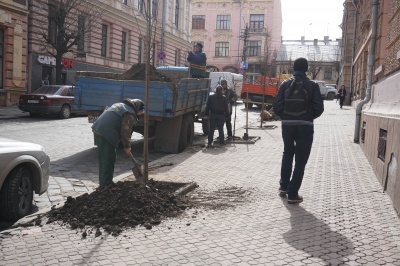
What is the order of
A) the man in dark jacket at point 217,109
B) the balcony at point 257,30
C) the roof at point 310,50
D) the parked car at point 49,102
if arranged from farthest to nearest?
1. the roof at point 310,50
2. the balcony at point 257,30
3. the parked car at point 49,102
4. the man in dark jacket at point 217,109

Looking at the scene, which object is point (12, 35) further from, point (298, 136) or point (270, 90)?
point (298, 136)

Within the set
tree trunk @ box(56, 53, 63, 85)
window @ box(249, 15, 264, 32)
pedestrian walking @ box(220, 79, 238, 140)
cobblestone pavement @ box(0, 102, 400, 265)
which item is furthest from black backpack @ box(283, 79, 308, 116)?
window @ box(249, 15, 264, 32)

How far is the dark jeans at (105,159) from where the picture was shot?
19.7 ft

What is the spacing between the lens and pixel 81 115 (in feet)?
71.2

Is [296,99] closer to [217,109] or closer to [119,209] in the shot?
[119,209]

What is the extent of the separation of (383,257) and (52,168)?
6208 millimetres

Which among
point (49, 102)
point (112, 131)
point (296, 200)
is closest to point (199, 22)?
point (49, 102)

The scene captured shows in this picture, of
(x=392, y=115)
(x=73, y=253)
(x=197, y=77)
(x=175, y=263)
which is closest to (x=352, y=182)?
(x=392, y=115)

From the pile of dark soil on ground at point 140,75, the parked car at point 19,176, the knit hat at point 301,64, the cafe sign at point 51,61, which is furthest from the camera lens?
the cafe sign at point 51,61

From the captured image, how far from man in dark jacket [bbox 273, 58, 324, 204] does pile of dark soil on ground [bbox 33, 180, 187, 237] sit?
1.58 metres

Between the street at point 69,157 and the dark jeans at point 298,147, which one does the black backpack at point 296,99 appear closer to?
the dark jeans at point 298,147

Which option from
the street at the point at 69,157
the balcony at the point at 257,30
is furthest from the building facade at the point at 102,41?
the balcony at the point at 257,30

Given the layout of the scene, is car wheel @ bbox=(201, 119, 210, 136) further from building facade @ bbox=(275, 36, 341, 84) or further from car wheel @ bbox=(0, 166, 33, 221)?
building facade @ bbox=(275, 36, 341, 84)

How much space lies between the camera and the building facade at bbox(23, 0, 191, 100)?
79.2 ft
